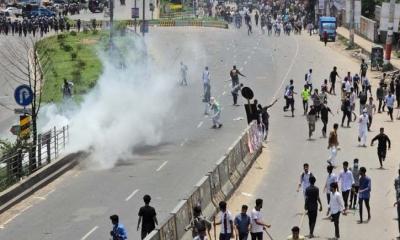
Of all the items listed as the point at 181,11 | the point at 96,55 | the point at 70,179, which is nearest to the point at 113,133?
Answer: the point at 70,179

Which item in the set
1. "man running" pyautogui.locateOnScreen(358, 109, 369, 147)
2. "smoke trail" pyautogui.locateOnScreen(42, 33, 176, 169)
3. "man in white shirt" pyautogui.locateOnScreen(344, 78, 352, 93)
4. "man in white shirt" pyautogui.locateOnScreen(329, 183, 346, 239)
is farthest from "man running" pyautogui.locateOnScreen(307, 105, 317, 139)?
"man in white shirt" pyautogui.locateOnScreen(329, 183, 346, 239)

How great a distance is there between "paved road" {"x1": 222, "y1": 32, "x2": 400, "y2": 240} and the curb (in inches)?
231

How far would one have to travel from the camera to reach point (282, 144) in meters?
33.2

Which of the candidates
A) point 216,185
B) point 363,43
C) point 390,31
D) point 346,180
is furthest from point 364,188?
point 363,43

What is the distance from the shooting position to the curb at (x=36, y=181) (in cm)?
2548

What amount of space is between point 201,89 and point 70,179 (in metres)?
20.2

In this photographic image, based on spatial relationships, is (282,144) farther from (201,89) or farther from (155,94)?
(201,89)

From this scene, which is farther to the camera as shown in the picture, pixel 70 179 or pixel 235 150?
pixel 70 179

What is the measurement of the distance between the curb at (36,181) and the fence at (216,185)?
223 inches

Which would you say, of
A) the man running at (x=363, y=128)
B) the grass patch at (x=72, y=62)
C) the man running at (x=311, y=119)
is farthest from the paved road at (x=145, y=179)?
the grass patch at (x=72, y=62)

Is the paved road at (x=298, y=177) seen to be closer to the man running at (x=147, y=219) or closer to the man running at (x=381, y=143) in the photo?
the man running at (x=381, y=143)

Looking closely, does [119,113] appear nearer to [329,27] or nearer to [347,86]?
[347,86]

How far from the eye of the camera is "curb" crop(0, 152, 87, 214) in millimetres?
25484

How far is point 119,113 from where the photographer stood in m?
35.7
